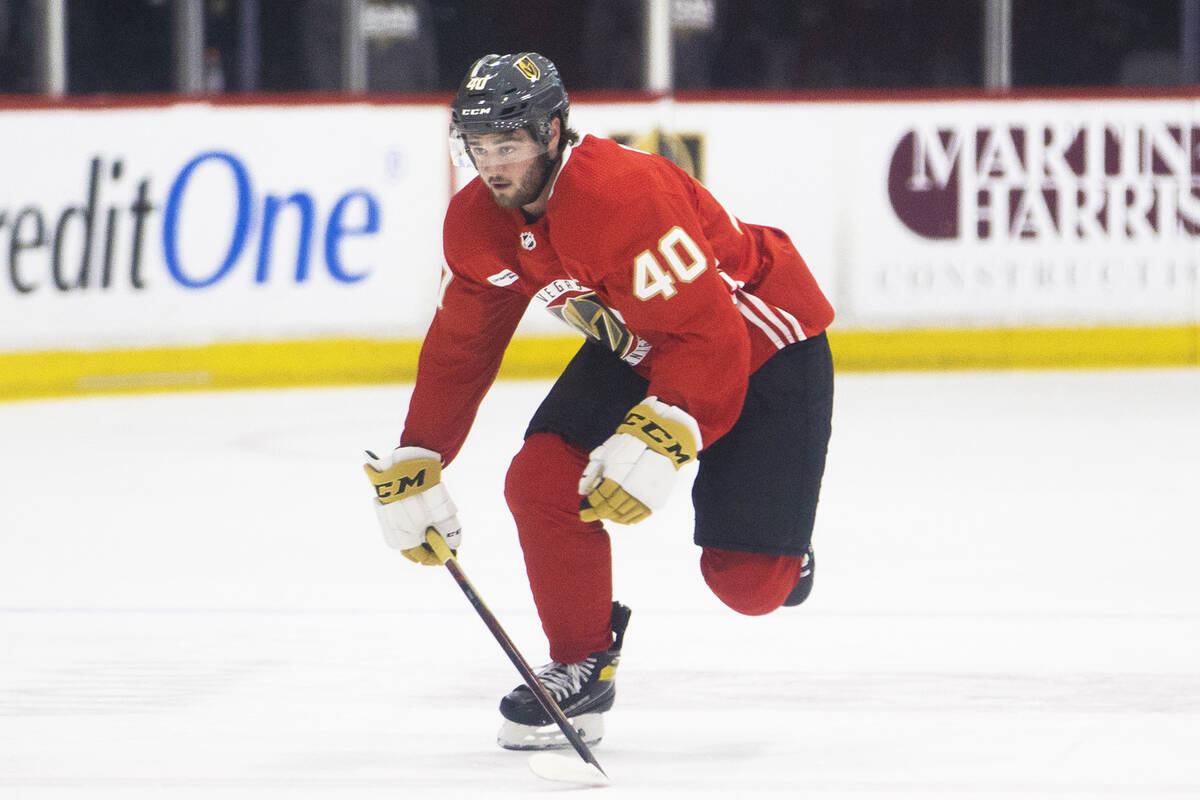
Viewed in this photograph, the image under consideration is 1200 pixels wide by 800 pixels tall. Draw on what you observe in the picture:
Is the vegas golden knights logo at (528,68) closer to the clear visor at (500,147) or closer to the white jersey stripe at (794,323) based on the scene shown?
the clear visor at (500,147)

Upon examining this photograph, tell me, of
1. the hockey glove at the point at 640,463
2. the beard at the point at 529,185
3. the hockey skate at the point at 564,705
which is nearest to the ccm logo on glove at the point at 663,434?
the hockey glove at the point at 640,463

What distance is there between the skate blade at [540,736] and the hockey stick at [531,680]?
4cm

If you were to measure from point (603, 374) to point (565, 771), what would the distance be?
2.01 ft

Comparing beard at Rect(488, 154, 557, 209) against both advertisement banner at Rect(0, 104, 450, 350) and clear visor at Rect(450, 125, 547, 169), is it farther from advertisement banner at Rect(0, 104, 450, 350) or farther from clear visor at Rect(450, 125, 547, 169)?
advertisement banner at Rect(0, 104, 450, 350)

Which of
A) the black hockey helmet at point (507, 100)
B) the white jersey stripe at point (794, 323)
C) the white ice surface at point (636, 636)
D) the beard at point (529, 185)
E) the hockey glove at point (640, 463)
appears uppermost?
the black hockey helmet at point (507, 100)

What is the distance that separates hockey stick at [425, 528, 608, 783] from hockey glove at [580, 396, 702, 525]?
30 centimetres

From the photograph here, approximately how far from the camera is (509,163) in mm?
2678

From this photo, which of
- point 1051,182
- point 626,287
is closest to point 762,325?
point 626,287

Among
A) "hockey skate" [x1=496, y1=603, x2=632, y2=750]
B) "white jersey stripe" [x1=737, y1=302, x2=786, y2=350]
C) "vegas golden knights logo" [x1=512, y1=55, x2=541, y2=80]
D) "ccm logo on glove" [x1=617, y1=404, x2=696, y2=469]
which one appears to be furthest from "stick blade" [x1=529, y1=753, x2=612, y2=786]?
"vegas golden knights logo" [x1=512, y1=55, x2=541, y2=80]

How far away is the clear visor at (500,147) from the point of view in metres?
2.67

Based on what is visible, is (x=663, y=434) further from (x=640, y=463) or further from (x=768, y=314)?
(x=768, y=314)

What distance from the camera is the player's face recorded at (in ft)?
8.75

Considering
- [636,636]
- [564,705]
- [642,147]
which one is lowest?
[636,636]

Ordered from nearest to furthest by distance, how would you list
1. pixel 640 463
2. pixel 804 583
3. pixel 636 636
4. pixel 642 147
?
1. pixel 640 463
2. pixel 804 583
3. pixel 636 636
4. pixel 642 147
